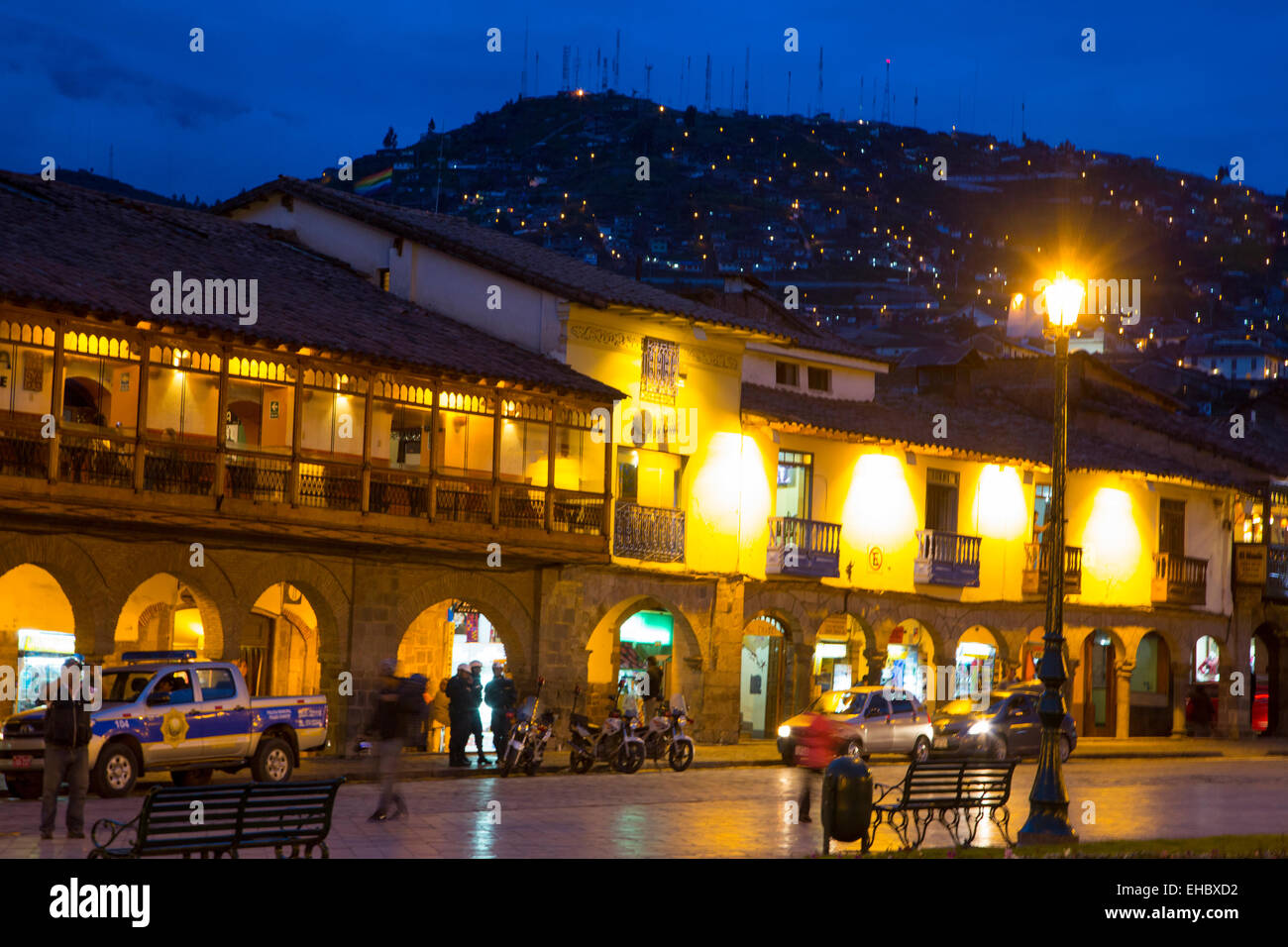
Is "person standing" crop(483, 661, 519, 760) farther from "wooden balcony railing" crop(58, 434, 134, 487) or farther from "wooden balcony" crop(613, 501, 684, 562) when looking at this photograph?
"wooden balcony railing" crop(58, 434, 134, 487)

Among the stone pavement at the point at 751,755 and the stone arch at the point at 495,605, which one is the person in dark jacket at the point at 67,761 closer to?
the stone pavement at the point at 751,755

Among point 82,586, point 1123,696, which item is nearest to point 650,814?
point 82,586

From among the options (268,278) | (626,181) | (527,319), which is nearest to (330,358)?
(268,278)

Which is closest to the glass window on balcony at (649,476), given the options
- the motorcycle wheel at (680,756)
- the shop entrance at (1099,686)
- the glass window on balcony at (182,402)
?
the motorcycle wheel at (680,756)

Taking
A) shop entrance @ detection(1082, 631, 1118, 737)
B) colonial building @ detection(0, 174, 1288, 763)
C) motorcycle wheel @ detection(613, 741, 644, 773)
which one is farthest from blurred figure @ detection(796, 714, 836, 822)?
shop entrance @ detection(1082, 631, 1118, 737)

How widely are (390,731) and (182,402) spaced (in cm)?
1067

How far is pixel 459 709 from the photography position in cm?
2930

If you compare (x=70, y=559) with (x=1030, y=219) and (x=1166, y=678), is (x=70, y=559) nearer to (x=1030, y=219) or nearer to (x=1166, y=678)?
(x=1166, y=678)

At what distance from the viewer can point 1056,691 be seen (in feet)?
62.0

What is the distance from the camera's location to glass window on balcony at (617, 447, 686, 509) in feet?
113

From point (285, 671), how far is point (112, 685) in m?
10.8

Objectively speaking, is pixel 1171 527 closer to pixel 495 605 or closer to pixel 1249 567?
pixel 1249 567

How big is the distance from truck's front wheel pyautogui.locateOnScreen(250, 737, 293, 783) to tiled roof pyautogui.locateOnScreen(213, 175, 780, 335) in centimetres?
1210

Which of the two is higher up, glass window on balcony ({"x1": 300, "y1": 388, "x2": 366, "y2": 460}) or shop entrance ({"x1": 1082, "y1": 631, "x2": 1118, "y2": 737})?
glass window on balcony ({"x1": 300, "y1": 388, "x2": 366, "y2": 460})
